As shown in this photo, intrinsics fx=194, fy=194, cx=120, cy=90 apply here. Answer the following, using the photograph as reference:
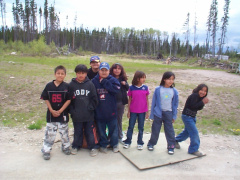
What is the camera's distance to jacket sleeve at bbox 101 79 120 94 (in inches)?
136

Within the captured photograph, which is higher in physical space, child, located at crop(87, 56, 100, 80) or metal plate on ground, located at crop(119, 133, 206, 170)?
child, located at crop(87, 56, 100, 80)

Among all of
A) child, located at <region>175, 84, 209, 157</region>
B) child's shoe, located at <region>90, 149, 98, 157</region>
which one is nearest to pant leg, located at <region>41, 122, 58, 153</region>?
child's shoe, located at <region>90, 149, 98, 157</region>

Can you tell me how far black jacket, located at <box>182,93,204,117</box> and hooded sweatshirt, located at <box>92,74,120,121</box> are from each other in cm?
142

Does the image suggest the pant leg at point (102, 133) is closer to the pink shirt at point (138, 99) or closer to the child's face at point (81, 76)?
the pink shirt at point (138, 99)

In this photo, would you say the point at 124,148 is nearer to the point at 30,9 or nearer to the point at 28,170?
the point at 28,170

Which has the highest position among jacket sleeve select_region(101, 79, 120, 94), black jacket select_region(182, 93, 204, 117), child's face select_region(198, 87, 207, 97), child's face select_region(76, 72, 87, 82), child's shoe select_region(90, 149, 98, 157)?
child's face select_region(76, 72, 87, 82)

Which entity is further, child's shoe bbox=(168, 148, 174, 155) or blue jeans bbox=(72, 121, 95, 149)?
child's shoe bbox=(168, 148, 174, 155)

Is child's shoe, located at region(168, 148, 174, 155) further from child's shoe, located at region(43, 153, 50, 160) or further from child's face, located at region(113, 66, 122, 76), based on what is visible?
child's shoe, located at region(43, 153, 50, 160)

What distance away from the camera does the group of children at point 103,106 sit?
338 centimetres

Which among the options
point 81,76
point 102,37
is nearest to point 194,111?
point 81,76

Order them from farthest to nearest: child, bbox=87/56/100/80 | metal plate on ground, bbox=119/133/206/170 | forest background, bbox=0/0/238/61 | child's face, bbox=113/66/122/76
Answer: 1. forest background, bbox=0/0/238/61
2. child, bbox=87/56/100/80
3. child's face, bbox=113/66/122/76
4. metal plate on ground, bbox=119/133/206/170

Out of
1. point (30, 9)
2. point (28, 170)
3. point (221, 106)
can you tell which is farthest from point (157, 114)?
point (30, 9)

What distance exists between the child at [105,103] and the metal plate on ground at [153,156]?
1.08 feet

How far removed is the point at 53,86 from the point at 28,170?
137cm
